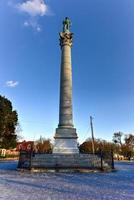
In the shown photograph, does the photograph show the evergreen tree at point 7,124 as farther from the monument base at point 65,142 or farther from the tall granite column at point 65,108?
the monument base at point 65,142

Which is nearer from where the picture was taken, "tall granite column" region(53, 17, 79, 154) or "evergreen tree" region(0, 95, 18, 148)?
"tall granite column" region(53, 17, 79, 154)

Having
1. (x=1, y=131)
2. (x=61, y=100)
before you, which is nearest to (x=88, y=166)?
(x=61, y=100)

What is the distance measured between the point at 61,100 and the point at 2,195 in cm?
1876

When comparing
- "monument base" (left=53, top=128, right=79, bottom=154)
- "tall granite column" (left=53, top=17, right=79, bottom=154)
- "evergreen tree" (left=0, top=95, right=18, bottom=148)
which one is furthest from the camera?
"evergreen tree" (left=0, top=95, right=18, bottom=148)

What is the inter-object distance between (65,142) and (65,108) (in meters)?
3.48

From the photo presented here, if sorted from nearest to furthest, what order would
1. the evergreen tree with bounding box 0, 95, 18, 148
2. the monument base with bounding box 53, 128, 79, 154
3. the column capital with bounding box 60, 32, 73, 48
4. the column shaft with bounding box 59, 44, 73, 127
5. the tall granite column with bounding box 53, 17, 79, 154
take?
the monument base with bounding box 53, 128, 79, 154 < the tall granite column with bounding box 53, 17, 79, 154 < the column shaft with bounding box 59, 44, 73, 127 < the column capital with bounding box 60, 32, 73, 48 < the evergreen tree with bounding box 0, 95, 18, 148

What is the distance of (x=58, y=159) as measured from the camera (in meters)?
25.0

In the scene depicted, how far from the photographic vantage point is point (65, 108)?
93.7 feet

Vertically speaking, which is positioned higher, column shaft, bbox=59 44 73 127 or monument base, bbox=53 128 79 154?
column shaft, bbox=59 44 73 127

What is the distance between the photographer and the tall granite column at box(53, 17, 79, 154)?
27281mm

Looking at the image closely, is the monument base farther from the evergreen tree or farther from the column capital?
the evergreen tree

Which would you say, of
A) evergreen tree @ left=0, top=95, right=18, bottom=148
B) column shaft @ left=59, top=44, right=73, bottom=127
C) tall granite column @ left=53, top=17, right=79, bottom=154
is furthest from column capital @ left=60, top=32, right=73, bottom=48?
evergreen tree @ left=0, top=95, right=18, bottom=148

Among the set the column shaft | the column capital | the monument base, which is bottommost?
the monument base

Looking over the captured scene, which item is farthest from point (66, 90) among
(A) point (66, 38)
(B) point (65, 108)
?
(A) point (66, 38)
